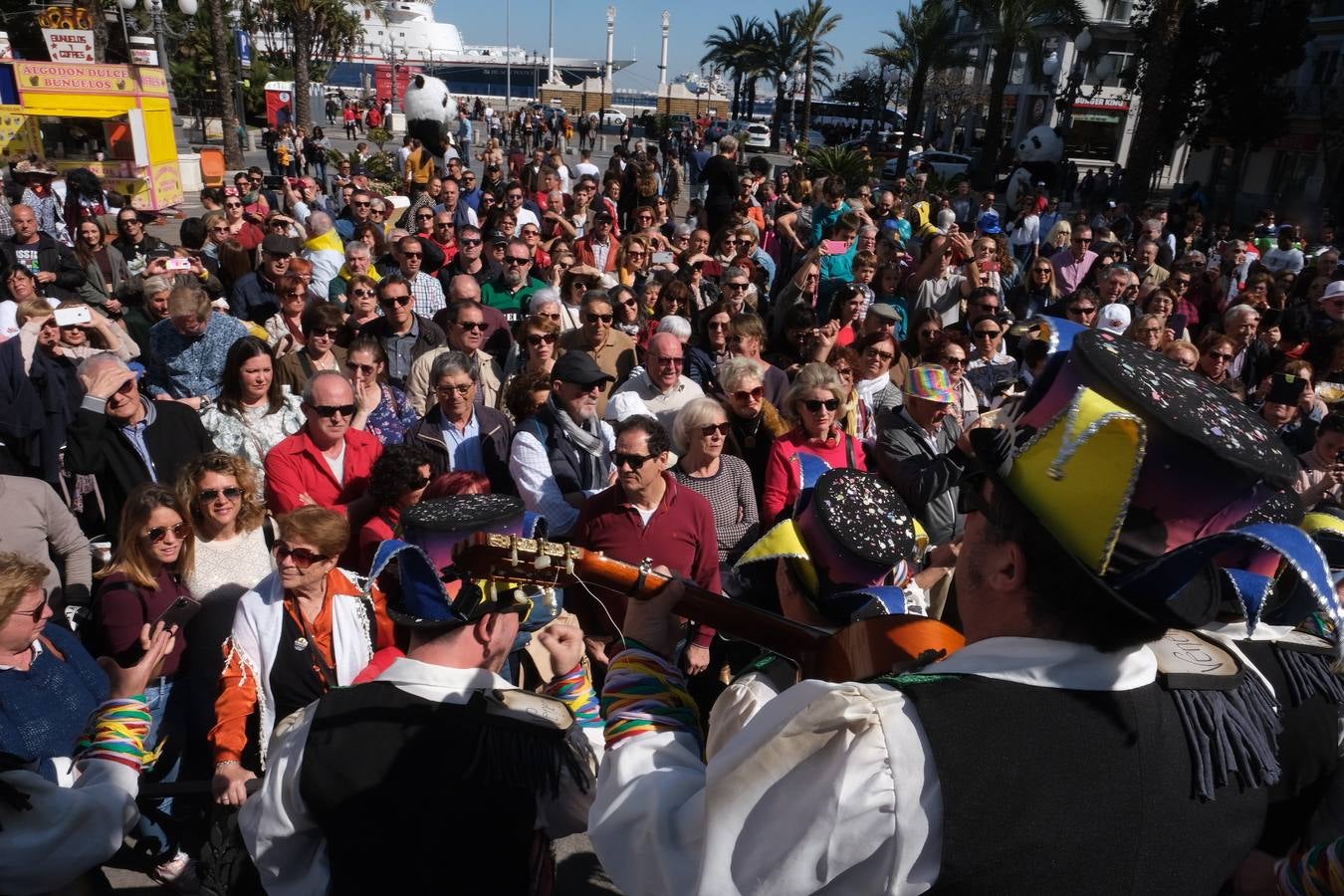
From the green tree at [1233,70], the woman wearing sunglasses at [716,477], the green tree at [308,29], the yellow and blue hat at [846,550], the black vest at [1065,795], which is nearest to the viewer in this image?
the black vest at [1065,795]

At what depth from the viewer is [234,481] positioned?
379cm

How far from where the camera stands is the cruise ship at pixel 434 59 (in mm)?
83438

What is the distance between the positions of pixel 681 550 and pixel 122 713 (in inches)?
86.6

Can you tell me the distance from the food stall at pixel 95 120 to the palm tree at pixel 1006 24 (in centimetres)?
2327

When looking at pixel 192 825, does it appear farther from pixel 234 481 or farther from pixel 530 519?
pixel 530 519

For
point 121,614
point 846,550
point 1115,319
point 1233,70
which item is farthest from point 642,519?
point 1233,70

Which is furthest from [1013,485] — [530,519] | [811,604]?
[530,519]

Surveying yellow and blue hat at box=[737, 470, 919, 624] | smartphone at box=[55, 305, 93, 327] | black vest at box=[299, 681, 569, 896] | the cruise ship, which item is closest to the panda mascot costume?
Answer: smartphone at box=[55, 305, 93, 327]

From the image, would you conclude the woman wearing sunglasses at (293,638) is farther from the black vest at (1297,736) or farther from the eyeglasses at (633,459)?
the black vest at (1297,736)

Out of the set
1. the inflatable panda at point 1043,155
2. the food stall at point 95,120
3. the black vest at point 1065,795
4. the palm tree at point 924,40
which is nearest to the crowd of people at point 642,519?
the black vest at point 1065,795

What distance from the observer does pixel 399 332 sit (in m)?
6.30

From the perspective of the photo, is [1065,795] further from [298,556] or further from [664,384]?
[664,384]

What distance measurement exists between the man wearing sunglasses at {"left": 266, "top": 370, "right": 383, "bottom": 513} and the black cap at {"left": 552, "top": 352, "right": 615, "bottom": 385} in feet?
3.47

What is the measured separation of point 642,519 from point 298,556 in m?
1.44
